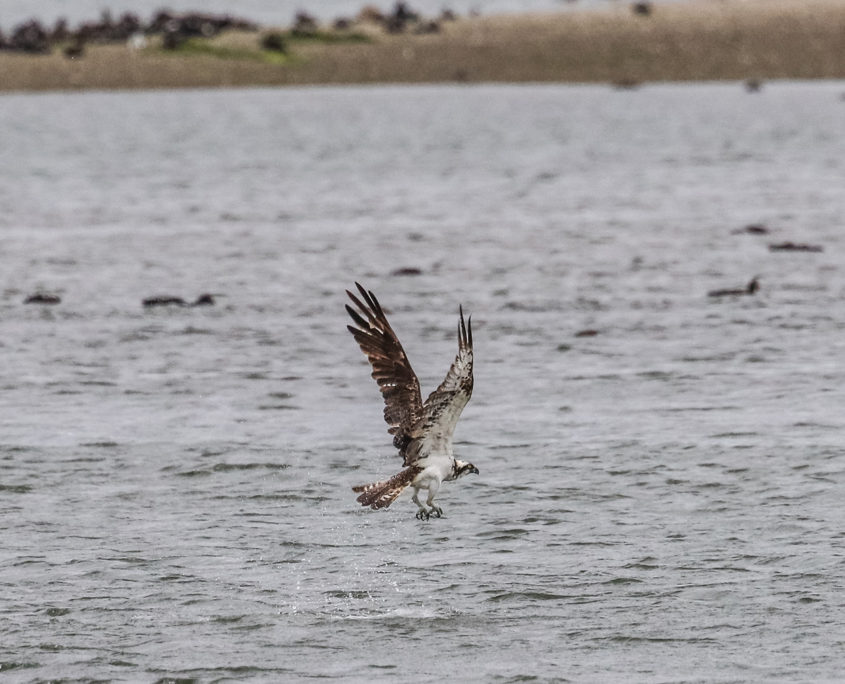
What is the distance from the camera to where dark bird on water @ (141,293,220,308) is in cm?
2642

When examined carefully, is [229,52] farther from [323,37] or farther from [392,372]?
[392,372]

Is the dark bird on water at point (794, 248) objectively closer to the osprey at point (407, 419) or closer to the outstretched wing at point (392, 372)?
the osprey at point (407, 419)

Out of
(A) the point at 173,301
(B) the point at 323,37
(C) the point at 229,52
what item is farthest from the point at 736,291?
(B) the point at 323,37

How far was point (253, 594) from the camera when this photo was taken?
13.0 meters

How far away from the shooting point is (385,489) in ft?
40.1

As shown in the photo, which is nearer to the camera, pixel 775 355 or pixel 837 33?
pixel 775 355

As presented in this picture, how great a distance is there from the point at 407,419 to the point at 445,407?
0.55 metres

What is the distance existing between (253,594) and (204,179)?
1508 inches

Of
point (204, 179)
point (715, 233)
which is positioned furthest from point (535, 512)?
point (204, 179)

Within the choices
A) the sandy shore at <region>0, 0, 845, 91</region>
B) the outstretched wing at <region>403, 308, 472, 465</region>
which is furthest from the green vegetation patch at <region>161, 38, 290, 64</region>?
the outstretched wing at <region>403, 308, 472, 465</region>

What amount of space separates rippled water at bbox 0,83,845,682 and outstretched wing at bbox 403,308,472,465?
3.72 feet

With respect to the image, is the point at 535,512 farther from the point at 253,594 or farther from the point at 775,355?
the point at 775,355

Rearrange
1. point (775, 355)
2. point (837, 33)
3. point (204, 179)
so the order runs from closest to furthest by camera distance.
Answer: point (775, 355) < point (204, 179) < point (837, 33)

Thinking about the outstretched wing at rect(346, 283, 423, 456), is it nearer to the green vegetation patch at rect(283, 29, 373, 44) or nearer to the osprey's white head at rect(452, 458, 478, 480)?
the osprey's white head at rect(452, 458, 478, 480)
